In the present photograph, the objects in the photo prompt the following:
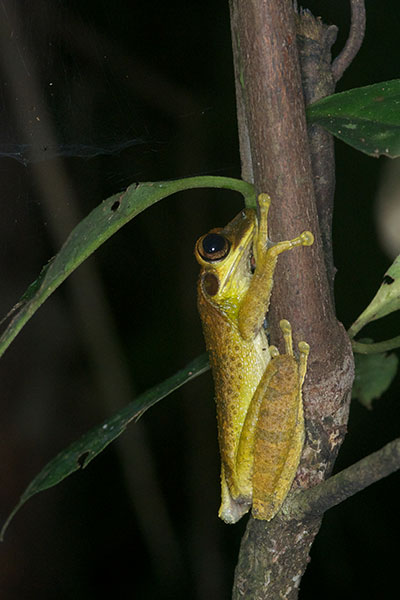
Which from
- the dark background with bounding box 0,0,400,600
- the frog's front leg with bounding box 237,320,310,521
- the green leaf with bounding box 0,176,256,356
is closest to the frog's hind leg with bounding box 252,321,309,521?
the frog's front leg with bounding box 237,320,310,521

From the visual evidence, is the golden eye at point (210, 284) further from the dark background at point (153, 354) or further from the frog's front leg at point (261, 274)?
the dark background at point (153, 354)

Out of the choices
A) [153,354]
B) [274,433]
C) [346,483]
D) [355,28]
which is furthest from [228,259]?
[153,354]

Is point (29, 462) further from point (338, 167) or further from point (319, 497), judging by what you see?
point (319, 497)

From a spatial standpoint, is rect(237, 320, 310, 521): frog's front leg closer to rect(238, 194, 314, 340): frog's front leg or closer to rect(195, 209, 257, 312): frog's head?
rect(238, 194, 314, 340): frog's front leg

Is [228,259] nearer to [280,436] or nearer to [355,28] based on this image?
[280,436]

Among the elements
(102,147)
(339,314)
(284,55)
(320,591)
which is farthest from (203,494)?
(284,55)

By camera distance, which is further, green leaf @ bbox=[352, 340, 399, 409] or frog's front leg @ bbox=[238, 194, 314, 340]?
green leaf @ bbox=[352, 340, 399, 409]
